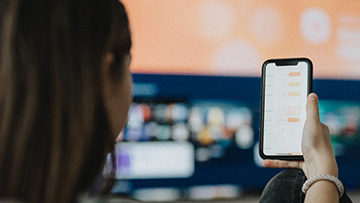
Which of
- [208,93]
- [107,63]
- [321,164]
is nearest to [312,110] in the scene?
[321,164]

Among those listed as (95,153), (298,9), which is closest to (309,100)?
(95,153)

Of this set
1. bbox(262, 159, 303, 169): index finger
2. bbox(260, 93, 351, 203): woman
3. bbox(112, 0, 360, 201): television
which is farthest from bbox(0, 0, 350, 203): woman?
bbox(112, 0, 360, 201): television

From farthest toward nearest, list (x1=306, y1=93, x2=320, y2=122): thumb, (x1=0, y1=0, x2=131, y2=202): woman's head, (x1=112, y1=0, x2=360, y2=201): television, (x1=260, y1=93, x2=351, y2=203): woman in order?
(x1=112, y1=0, x2=360, y2=201): television, (x1=306, y1=93, x2=320, y2=122): thumb, (x1=260, y1=93, x2=351, y2=203): woman, (x1=0, y1=0, x2=131, y2=202): woman's head

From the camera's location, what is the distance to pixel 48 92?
0.50 m

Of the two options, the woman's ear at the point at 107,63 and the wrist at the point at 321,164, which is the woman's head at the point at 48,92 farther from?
the wrist at the point at 321,164

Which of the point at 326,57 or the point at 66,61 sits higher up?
the point at 66,61

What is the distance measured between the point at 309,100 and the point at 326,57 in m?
1.90

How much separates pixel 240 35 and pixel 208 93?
39 centimetres

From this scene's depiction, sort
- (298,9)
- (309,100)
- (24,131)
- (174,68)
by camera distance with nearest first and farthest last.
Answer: (24,131) → (309,100) → (174,68) → (298,9)

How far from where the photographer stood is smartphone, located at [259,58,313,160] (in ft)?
2.95

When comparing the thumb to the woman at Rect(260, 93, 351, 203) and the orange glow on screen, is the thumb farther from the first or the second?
the orange glow on screen

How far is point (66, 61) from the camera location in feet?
1.65

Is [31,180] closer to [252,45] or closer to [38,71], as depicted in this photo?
[38,71]

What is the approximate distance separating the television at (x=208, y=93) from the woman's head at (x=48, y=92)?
62.8 inches
